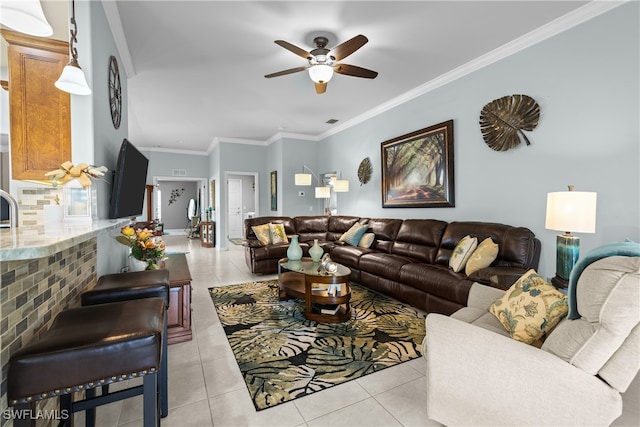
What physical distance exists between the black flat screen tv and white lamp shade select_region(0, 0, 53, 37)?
0.89 metres

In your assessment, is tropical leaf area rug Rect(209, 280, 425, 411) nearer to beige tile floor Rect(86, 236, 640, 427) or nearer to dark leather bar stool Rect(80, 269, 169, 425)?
beige tile floor Rect(86, 236, 640, 427)

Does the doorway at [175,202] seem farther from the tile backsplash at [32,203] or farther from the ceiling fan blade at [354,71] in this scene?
the ceiling fan blade at [354,71]

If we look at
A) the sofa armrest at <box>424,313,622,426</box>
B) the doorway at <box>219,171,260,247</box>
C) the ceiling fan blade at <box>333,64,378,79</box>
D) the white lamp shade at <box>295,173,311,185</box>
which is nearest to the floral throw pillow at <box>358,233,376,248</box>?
the white lamp shade at <box>295,173,311,185</box>

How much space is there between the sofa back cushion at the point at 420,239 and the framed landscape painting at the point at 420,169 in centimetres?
39

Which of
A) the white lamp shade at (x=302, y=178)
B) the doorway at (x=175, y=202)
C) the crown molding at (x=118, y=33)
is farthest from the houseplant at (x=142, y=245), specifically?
the doorway at (x=175, y=202)

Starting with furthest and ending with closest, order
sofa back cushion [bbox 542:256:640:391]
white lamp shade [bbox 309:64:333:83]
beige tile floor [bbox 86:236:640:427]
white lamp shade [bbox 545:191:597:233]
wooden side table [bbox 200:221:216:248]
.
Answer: wooden side table [bbox 200:221:216:248]
white lamp shade [bbox 309:64:333:83]
white lamp shade [bbox 545:191:597:233]
beige tile floor [bbox 86:236:640:427]
sofa back cushion [bbox 542:256:640:391]

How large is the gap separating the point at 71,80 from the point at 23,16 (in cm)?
32

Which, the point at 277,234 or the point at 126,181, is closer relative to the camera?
the point at 126,181

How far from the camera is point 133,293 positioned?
1.72 m

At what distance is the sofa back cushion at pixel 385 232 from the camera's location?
4.37 meters

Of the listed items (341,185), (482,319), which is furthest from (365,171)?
(482,319)

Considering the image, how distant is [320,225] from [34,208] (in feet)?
14.2

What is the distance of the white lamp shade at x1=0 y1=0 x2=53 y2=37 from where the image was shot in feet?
3.84

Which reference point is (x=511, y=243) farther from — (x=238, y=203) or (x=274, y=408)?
(x=238, y=203)
